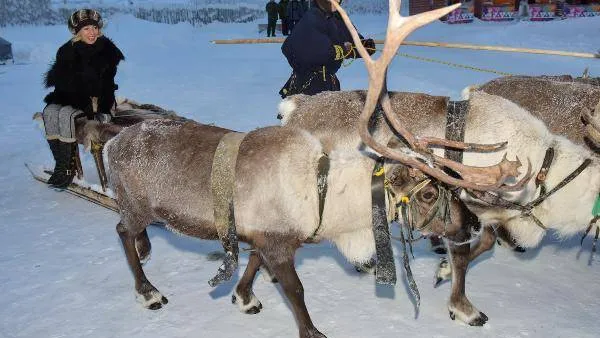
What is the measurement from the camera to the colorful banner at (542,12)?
22.6 meters

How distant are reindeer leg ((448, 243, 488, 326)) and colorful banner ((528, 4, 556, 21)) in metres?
21.8

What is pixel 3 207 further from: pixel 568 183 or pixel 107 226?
pixel 568 183

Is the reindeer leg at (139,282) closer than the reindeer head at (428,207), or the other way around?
the reindeer head at (428,207)

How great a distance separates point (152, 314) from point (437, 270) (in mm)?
2309

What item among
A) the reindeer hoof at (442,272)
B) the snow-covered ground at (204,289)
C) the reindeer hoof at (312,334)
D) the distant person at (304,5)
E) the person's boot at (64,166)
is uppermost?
the distant person at (304,5)

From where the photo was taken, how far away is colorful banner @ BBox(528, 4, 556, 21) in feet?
74.2

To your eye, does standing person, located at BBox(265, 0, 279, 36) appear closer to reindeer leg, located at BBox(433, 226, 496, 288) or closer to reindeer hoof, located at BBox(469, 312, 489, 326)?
reindeer leg, located at BBox(433, 226, 496, 288)

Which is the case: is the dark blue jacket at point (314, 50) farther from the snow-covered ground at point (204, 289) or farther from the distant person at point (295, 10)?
the distant person at point (295, 10)

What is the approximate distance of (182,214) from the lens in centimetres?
363

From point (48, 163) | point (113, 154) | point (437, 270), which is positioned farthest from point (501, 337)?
point (48, 163)

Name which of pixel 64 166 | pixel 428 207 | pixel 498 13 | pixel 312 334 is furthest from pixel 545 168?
pixel 498 13

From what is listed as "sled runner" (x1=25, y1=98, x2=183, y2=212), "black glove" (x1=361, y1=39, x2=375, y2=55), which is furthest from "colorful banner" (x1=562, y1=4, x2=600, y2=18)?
"sled runner" (x1=25, y1=98, x2=183, y2=212)

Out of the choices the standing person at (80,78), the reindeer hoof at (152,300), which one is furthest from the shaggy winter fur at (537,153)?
the standing person at (80,78)

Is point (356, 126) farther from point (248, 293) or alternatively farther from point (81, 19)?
point (81, 19)
